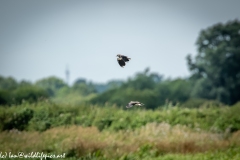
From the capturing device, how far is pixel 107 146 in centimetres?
1337

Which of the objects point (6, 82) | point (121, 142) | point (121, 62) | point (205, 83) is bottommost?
point (121, 142)

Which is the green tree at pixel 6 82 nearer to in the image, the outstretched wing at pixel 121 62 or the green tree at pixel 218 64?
the green tree at pixel 218 64

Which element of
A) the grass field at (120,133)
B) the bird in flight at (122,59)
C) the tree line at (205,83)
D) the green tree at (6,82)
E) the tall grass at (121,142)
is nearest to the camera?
the bird in flight at (122,59)

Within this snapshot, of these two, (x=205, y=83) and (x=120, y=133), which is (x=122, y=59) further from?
(x=205, y=83)

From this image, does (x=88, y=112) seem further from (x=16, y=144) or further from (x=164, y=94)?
(x=164, y=94)

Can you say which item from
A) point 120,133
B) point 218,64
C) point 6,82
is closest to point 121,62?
point 120,133

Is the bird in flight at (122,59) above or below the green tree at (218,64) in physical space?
below

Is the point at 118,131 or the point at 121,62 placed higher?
the point at 121,62

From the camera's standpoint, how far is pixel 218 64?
47.5 metres

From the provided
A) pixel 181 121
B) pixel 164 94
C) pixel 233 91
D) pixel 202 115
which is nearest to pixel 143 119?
pixel 181 121

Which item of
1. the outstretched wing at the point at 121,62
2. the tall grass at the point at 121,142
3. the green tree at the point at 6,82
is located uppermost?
the green tree at the point at 6,82

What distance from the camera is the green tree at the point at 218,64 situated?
46.9 m

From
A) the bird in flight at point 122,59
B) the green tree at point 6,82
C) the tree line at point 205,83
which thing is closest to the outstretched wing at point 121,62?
the bird in flight at point 122,59

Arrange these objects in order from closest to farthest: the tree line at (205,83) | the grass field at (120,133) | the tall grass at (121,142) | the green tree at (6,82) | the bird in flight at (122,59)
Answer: the bird in flight at (122,59) < the tall grass at (121,142) < the grass field at (120,133) < the tree line at (205,83) < the green tree at (6,82)
